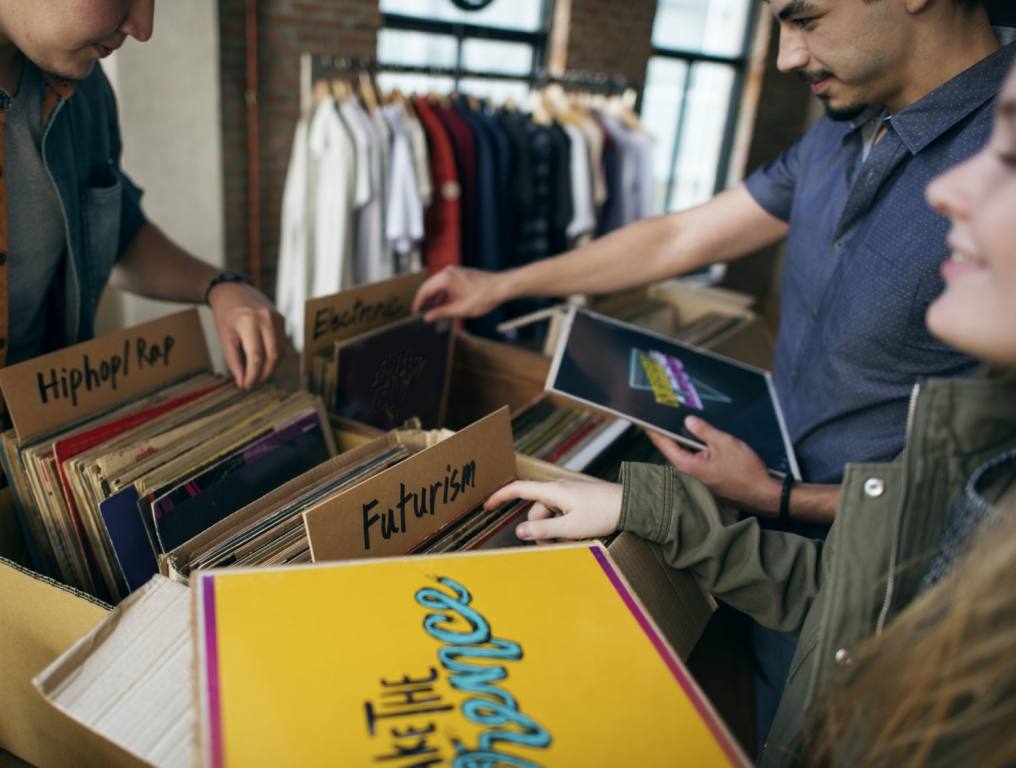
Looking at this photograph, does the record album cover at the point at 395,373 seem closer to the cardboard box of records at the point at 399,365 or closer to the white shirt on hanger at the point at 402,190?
the cardboard box of records at the point at 399,365

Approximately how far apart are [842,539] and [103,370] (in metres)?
1.02

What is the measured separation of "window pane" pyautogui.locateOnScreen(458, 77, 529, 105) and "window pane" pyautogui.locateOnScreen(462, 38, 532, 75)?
9cm

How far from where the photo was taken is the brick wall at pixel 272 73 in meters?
3.22

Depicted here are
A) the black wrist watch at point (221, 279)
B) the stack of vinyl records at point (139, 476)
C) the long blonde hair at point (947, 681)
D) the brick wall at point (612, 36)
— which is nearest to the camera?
the long blonde hair at point (947, 681)

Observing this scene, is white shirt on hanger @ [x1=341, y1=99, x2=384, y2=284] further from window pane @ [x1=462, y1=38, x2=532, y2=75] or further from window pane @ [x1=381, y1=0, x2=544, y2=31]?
window pane @ [x1=462, y1=38, x2=532, y2=75]

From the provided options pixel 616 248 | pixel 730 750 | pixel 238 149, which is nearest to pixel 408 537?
pixel 730 750

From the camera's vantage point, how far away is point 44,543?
1.05m

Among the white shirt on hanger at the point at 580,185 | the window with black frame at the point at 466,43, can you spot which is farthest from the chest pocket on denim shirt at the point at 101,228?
the white shirt on hanger at the point at 580,185

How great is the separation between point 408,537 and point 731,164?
5.95 meters

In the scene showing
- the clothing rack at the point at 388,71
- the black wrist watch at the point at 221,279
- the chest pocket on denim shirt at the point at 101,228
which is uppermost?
the clothing rack at the point at 388,71

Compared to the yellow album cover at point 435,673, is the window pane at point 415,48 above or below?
above

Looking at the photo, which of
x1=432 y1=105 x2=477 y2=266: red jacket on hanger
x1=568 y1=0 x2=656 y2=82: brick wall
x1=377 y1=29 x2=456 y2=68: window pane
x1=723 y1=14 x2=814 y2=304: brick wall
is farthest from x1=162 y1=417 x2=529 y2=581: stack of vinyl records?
x1=723 y1=14 x2=814 y2=304: brick wall

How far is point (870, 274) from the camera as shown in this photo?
3.95 feet

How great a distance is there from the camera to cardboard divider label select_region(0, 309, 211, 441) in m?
1.00
